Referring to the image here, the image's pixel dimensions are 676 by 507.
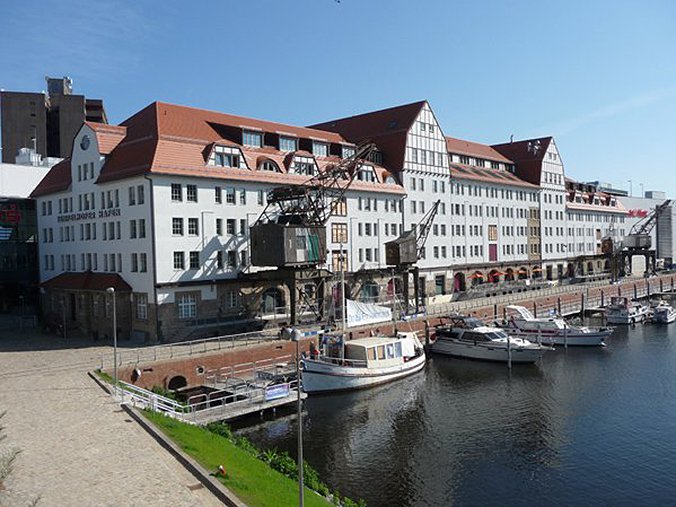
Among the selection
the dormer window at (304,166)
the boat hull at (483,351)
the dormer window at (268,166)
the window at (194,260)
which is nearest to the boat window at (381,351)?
the boat hull at (483,351)

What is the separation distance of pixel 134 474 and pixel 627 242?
99.9 m

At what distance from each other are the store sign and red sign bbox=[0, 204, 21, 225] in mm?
6857

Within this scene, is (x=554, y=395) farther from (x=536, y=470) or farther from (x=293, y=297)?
(x=293, y=297)

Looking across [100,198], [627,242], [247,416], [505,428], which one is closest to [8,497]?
[247,416]

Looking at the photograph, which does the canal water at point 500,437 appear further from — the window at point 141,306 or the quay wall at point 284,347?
the window at point 141,306

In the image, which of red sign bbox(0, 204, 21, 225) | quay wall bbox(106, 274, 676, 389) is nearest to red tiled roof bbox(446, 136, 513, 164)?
quay wall bbox(106, 274, 676, 389)

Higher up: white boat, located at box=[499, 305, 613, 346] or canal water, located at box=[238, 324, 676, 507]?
white boat, located at box=[499, 305, 613, 346]

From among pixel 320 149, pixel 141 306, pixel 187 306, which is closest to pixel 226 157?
pixel 187 306

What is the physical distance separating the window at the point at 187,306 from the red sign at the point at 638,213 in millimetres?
105936

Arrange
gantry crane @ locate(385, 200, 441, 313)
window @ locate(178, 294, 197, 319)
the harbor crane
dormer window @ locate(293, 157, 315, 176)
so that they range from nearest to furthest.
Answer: window @ locate(178, 294, 197, 319) < dormer window @ locate(293, 157, 315, 176) < gantry crane @ locate(385, 200, 441, 313) < the harbor crane

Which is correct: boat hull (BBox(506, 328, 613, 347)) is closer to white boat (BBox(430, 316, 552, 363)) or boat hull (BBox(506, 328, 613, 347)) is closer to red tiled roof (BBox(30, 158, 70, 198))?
white boat (BBox(430, 316, 552, 363))

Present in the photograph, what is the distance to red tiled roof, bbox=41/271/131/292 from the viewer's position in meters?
46.9

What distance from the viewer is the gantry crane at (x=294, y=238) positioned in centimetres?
4600

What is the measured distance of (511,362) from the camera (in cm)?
4822
